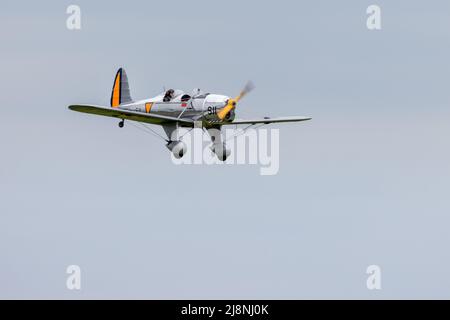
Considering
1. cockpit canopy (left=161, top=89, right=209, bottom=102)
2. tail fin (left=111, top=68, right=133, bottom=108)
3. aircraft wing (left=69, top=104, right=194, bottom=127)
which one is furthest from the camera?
tail fin (left=111, top=68, right=133, bottom=108)

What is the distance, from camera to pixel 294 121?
63.7 meters

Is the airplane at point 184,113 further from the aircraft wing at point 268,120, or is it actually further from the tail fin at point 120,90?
the tail fin at point 120,90

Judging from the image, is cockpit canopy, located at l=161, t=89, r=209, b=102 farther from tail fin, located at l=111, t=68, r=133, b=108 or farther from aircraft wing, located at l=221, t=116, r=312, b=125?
tail fin, located at l=111, t=68, r=133, b=108

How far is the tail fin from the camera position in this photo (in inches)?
→ 2618

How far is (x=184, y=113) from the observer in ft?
198

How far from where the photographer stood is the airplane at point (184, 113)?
2340 inches

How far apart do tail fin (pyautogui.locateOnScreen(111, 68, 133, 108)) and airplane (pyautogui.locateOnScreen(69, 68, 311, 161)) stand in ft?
12.9

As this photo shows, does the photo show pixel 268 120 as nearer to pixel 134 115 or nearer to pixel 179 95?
pixel 179 95

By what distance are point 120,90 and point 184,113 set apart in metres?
7.71

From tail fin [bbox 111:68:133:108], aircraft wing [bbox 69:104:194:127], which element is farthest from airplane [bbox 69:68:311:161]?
tail fin [bbox 111:68:133:108]

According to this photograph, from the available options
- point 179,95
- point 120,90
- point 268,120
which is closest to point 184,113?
point 179,95

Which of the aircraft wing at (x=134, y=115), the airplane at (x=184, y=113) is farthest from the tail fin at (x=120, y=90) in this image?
the aircraft wing at (x=134, y=115)
